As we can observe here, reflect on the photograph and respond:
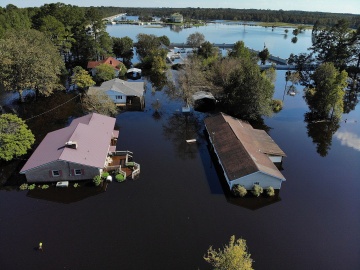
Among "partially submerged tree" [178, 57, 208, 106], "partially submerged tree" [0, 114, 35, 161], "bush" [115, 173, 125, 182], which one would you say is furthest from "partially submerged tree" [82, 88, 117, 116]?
"bush" [115, 173, 125, 182]

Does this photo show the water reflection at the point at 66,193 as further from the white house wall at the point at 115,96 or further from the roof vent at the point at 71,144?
the white house wall at the point at 115,96

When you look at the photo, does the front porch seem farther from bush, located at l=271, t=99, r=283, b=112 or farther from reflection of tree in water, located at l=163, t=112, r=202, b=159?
bush, located at l=271, t=99, r=283, b=112

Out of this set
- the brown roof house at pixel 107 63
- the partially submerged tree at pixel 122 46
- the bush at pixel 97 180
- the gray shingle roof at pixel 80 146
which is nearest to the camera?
the gray shingle roof at pixel 80 146

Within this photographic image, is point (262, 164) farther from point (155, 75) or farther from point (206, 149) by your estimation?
point (155, 75)

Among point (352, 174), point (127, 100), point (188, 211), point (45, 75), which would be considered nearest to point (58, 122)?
point (45, 75)

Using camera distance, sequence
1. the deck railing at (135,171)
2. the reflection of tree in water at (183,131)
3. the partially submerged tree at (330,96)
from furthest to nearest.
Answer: the partially submerged tree at (330,96)
the reflection of tree in water at (183,131)
the deck railing at (135,171)

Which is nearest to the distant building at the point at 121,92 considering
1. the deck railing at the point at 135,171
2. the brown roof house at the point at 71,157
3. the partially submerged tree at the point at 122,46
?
the brown roof house at the point at 71,157

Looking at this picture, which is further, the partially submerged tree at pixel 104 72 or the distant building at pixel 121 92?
the partially submerged tree at pixel 104 72

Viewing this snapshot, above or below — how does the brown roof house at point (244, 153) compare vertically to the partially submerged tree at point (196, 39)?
below
